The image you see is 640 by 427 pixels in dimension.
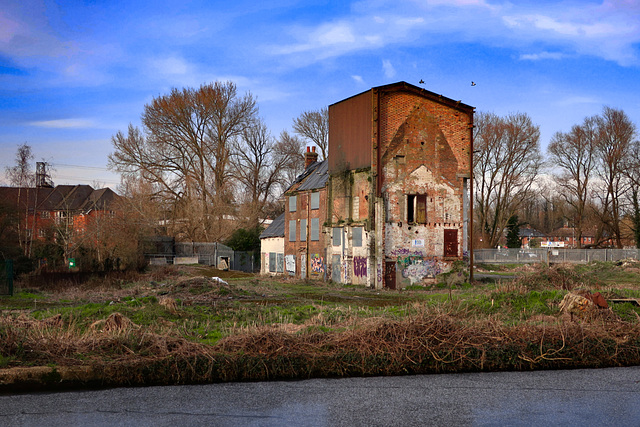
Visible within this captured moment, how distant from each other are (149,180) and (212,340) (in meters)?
42.2

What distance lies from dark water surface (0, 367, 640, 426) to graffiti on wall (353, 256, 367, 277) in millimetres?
20042

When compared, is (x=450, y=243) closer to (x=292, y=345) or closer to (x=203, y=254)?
(x=292, y=345)

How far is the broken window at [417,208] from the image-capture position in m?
30.5

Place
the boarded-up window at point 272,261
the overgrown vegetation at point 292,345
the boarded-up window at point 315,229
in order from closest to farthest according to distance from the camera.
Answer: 1. the overgrown vegetation at point 292,345
2. the boarded-up window at point 315,229
3. the boarded-up window at point 272,261

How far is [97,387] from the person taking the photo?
31.0ft

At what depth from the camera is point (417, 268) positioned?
98.5ft

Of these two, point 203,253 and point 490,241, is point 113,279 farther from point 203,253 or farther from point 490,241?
point 490,241

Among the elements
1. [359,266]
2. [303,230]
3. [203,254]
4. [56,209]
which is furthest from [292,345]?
[56,209]

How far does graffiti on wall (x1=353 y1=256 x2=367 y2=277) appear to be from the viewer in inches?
1197

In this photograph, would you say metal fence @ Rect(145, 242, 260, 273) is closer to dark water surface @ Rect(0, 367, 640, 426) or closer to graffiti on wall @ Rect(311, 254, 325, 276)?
graffiti on wall @ Rect(311, 254, 325, 276)

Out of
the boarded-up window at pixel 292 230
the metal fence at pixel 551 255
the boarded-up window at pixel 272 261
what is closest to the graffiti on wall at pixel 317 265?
the boarded-up window at pixel 292 230

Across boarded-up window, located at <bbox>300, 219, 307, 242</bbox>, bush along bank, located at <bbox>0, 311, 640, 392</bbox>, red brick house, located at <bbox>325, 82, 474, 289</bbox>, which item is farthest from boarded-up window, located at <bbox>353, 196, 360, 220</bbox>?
bush along bank, located at <bbox>0, 311, 640, 392</bbox>

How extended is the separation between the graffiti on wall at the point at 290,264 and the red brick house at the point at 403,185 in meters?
7.22

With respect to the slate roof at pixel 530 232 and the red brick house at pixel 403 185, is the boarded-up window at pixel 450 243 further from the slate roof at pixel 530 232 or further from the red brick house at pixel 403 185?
the slate roof at pixel 530 232
